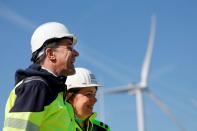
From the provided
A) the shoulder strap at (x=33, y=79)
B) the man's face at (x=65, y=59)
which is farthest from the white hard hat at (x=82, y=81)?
the shoulder strap at (x=33, y=79)

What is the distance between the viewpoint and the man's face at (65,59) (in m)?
7.76

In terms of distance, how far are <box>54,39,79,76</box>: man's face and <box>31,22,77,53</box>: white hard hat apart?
9.2 inches

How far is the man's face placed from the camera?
7.76 m

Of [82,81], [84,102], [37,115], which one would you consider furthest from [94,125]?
[37,115]

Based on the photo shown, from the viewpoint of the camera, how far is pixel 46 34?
815 cm

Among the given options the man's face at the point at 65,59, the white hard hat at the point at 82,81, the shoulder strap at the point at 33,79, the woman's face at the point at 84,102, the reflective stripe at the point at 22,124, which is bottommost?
the reflective stripe at the point at 22,124

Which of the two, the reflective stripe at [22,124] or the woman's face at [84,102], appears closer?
the reflective stripe at [22,124]

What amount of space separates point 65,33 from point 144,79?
4489 cm

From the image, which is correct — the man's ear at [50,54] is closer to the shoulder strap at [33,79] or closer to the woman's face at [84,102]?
the shoulder strap at [33,79]

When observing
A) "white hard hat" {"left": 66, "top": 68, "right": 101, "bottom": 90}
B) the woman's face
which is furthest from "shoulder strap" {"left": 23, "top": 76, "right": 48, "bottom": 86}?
"white hard hat" {"left": 66, "top": 68, "right": 101, "bottom": 90}

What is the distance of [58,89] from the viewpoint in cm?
743

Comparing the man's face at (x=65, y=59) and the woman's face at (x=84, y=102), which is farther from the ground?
the woman's face at (x=84, y=102)

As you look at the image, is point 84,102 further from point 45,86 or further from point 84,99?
point 45,86

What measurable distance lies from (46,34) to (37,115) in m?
1.74
